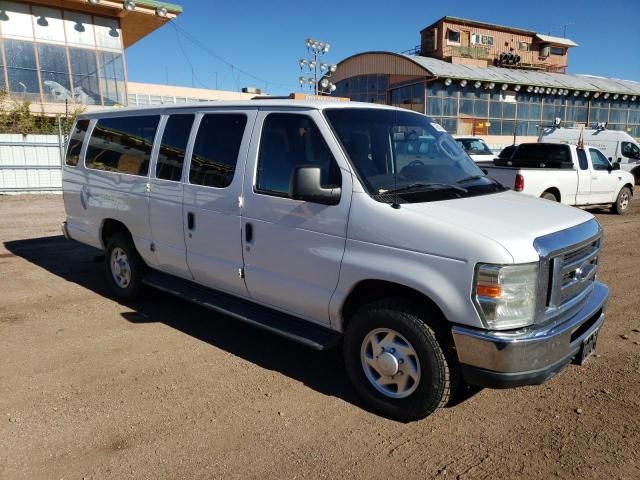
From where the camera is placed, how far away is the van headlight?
291cm

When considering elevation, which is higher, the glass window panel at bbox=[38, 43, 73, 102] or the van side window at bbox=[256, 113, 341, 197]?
the glass window panel at bbox=[38, 43, 73, 102]

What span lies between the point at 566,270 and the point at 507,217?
49cm

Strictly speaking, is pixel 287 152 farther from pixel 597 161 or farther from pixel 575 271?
pixel 597 161

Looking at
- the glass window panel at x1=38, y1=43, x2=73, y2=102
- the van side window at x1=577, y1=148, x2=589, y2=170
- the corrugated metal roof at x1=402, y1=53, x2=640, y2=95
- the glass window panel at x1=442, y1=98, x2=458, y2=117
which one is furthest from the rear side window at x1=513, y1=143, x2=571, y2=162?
the glass window panel at x1=442, y1=98, x2=458, y2=117

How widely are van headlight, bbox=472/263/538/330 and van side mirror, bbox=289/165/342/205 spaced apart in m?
1.11

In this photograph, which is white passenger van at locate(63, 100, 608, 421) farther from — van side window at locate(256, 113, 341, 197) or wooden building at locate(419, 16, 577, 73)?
wooden building at locate(419, 16, 577, 73)

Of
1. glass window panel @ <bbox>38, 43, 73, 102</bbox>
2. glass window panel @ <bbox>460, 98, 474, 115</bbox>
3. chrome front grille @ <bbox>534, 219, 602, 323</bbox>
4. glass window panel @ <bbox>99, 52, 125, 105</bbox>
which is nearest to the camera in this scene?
chrome front grille @ <bbox>534, 219, 602, 323</bbox>

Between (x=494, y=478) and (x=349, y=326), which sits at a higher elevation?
(x=349, y=326)

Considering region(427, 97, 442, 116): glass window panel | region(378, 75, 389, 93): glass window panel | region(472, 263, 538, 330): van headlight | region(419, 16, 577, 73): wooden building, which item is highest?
region(419, 16, 577, 73): wooden building

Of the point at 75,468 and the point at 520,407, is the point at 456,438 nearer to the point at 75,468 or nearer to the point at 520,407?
the point at 520,407

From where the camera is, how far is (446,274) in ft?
10.0

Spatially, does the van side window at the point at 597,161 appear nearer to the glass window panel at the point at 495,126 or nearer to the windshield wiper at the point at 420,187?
the windshield wiper at the point at 420,187

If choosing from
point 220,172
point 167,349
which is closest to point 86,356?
point 167,349

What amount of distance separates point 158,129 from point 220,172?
1.18 meters
